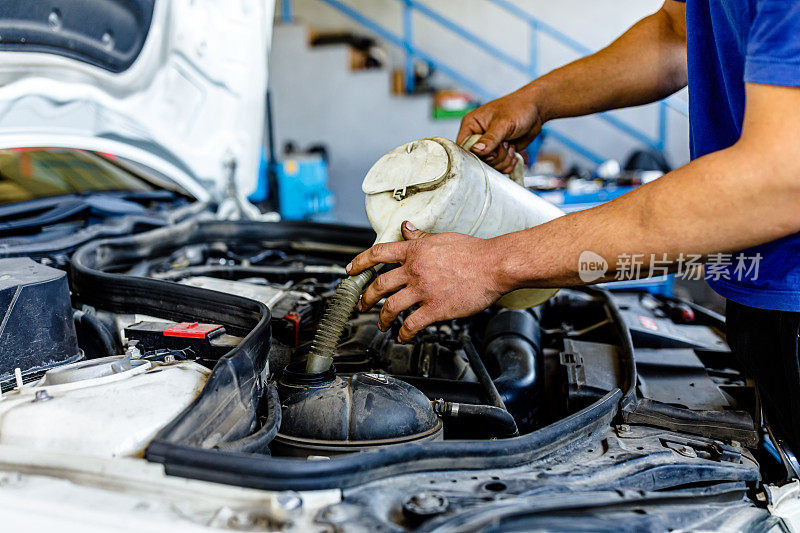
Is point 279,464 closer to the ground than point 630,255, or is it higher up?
closer to the ground

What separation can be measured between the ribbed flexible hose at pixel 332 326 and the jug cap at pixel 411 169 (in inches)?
7.2

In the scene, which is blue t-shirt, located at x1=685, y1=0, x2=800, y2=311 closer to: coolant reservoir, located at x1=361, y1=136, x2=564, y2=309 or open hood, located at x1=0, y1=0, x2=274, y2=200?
coolant reservoir, located at x1=361, y1=136, x2=564, y2=309

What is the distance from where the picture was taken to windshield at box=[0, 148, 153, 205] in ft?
Answer: 5.62

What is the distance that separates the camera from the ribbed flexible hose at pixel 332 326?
103 centimetres

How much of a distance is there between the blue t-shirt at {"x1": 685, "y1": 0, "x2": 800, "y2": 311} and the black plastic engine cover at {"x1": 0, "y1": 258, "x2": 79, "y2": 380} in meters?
1.09

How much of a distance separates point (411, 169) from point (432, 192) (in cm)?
6

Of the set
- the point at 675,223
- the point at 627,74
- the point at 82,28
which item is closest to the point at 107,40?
the point at 82,28

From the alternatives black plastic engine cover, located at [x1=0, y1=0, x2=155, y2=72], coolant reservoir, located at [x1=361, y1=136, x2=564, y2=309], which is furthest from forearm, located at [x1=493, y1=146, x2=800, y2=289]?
black plastic engine cover, located at [x1=0, y1=0, x2=155, y2=72]

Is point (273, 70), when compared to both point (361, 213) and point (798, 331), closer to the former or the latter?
point (361, 213)

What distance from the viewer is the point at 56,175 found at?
1871mm

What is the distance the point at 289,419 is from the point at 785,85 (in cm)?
83

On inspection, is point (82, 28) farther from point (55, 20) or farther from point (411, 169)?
point (411, 169)

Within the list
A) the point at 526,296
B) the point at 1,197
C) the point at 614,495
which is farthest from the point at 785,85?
the point at 1,197

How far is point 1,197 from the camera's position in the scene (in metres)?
1.67
